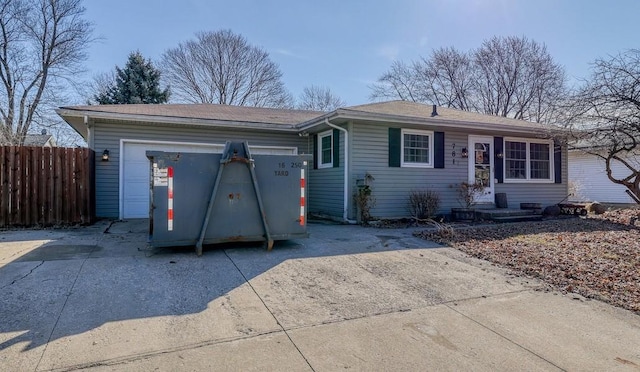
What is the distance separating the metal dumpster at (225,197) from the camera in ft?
16.4

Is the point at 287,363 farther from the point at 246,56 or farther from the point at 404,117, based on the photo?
the point at 246,56

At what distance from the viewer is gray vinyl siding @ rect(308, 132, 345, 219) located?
30.7 ft

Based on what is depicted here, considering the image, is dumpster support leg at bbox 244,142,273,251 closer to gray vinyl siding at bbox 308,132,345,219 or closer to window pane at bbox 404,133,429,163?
gray vinyl siding at bbox 308,132,345,219

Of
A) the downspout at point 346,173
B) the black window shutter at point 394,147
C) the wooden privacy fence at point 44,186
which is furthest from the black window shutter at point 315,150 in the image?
the wooden privacy fence at point 44,186

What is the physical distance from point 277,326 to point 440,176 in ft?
26.3

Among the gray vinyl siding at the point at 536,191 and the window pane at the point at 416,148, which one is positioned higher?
the window pane at the point at 416,148

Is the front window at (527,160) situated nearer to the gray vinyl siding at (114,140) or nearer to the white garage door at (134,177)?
the gray vinyl siding at (114,140)

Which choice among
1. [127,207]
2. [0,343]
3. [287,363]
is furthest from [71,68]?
[287,363]

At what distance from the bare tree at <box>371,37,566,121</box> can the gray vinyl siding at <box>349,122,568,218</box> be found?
18.1 meters

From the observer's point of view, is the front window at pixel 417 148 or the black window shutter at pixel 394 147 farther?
the front window at pixel 417 148

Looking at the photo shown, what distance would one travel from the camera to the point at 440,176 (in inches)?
392

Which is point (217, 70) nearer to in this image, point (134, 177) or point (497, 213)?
point (134, 177)

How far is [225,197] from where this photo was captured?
5.30 m

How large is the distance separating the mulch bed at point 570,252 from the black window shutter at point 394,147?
94.3 inches
